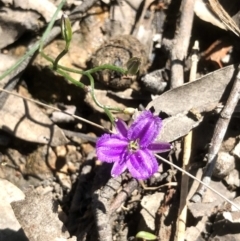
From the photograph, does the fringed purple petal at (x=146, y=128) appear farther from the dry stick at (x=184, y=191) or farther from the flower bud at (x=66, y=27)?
the flower bud at (x=66, y=27)

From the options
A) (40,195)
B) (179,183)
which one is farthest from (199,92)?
(40,195)

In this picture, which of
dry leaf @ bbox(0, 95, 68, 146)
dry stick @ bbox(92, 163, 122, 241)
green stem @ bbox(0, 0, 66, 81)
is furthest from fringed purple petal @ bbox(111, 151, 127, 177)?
green stem @ bbox(0, 0, 66, 81)

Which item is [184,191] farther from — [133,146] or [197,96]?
[197,96]

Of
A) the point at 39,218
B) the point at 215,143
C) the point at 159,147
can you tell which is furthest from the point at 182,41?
the point at 39,218

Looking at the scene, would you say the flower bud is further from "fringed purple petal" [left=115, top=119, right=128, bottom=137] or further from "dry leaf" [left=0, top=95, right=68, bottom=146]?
"dry leaf" [left=0, top=95, right=68, bottom=146]

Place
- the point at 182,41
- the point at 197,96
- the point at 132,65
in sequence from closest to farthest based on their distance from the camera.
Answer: the point at 132,65
the point at 197,96
the point at 182,41

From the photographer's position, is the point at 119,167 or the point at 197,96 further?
the point at 197,96

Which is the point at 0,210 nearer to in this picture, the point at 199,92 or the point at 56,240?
the point at 56,240

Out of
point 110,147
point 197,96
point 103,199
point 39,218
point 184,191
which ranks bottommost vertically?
point 39,218
